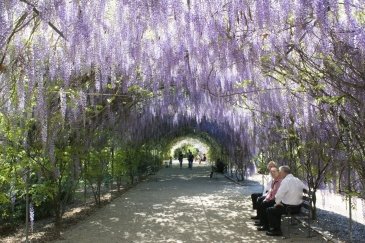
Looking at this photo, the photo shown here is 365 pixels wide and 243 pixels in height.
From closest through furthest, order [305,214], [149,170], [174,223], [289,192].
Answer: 1. [289,192]
2. [174,223]
3. [305,214]
4. [149,170]


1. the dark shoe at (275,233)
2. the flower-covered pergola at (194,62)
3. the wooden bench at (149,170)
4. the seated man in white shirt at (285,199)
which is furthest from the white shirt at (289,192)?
the wooden bench at (149,170)

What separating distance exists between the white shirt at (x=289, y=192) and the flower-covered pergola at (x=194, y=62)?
2.15 ft

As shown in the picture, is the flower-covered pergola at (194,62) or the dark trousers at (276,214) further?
the dark trousers at (276,214)

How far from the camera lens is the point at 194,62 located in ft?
26.9

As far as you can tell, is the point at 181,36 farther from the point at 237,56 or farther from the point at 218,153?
the point at 218,153

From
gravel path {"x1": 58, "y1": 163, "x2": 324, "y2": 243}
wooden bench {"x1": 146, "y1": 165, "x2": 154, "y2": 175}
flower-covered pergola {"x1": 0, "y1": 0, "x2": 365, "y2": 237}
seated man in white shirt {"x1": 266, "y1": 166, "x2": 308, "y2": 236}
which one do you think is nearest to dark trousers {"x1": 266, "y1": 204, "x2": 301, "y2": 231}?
seated man in white shirt {"x1": 266, "y1": 166, "x2": 308, "y2": 236}

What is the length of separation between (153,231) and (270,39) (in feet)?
11.4

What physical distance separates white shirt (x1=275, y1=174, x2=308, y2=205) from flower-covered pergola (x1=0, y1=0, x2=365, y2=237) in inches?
25.8

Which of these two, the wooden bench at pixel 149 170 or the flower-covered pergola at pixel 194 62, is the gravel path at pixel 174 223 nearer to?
the flower-covered pergola at pixel 194 62

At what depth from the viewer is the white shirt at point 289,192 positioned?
672cm

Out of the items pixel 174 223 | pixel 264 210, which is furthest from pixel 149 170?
pixel 264 210

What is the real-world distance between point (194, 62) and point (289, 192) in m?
2.90

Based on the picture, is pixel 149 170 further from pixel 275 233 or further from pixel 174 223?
pixel 275 233

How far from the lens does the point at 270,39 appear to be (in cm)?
637
